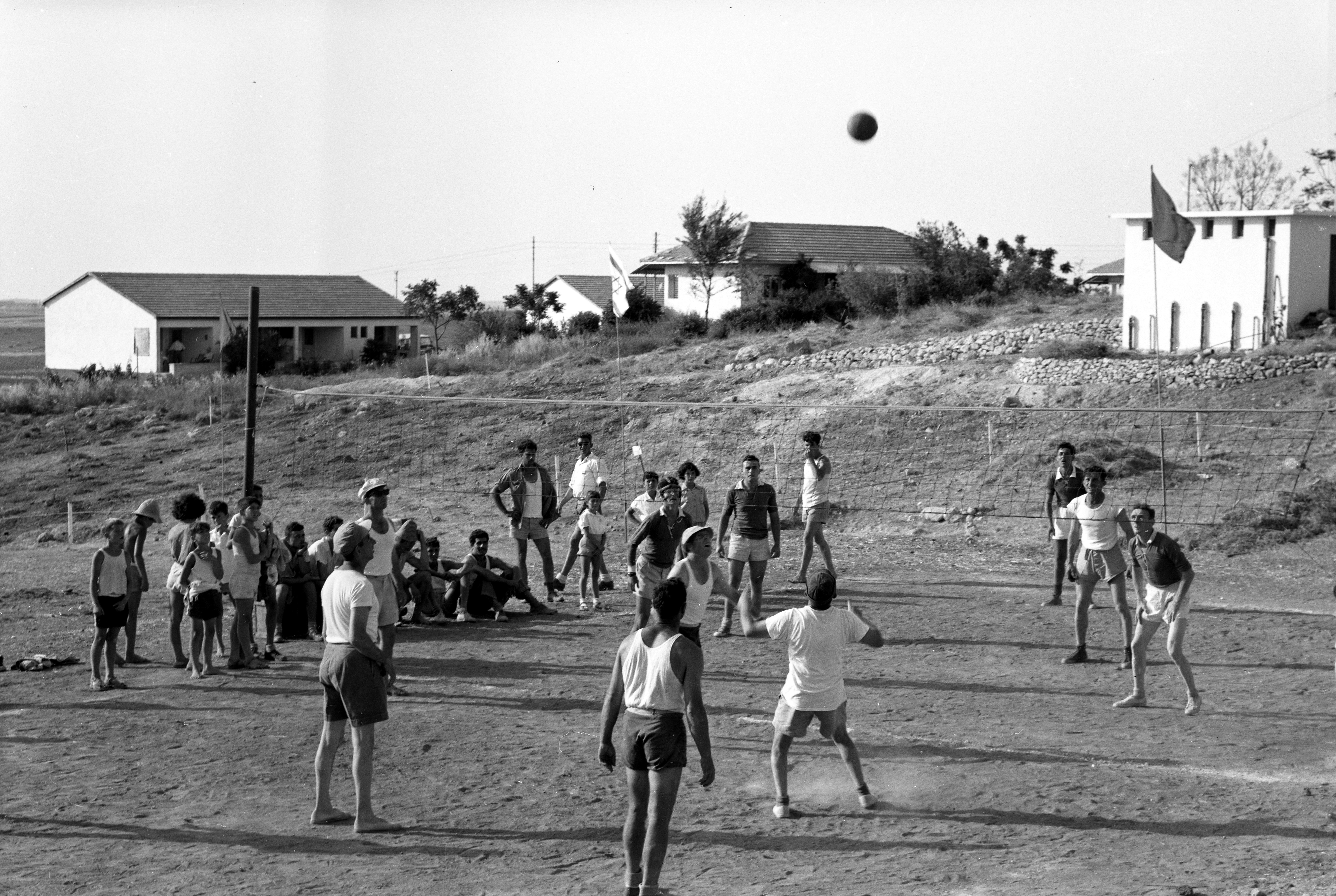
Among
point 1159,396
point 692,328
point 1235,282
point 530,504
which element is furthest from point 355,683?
point 692,328

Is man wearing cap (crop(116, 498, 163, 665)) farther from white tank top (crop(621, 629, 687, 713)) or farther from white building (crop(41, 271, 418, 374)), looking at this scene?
white building (crop(41, 271, 418, 374))

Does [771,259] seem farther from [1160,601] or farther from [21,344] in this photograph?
[21,344]

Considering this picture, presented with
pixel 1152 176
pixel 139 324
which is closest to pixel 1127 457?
pixel 1152 176

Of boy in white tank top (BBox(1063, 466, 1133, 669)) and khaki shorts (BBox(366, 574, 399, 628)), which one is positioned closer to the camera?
khaki shorts (BBox(366, 574, 399, 628))

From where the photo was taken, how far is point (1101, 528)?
10.5 meters

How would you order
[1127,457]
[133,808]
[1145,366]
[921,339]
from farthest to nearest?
[921,339]
[1145,366]
[1127,457]
[133,808]

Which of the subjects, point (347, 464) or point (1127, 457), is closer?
point (1127, 457)

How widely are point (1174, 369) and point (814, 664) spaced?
21.2 metres

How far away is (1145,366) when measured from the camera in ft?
87.9

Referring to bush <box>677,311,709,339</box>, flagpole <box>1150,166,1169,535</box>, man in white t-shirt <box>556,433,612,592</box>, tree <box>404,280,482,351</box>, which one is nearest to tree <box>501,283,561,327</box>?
tree <box>404,280,482,351</box>

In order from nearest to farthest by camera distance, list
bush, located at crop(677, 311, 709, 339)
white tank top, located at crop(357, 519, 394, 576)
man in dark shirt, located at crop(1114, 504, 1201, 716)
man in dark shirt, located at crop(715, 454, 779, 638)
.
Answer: man in dark shirt, located at crop(1114, 504, 1201, 716)
white tank top, located at crop(357, 519, 394, 576)
man in dark shirt, located at crop(715, 454, 779, 638)
bush, located at crop(677, 311, 709, 339)

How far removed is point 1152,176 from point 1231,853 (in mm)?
11582

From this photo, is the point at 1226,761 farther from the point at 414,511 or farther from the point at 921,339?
the point at 921,339

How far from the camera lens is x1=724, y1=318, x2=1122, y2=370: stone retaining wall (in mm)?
30672
